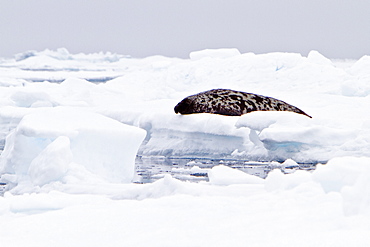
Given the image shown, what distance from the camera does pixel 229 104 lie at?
1091cm

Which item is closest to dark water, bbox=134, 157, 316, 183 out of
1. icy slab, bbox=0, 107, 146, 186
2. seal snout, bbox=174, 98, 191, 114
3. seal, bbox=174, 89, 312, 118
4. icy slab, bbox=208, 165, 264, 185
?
icy slab, bbox=0, 107, 146, 186

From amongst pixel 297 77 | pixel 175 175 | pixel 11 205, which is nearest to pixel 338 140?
pixel 175 175

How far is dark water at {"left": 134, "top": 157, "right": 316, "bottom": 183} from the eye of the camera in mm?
7016

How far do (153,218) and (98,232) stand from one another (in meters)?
0.31

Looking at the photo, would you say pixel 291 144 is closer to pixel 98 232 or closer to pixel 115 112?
pixel 115 112

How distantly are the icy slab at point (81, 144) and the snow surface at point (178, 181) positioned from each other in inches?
0.4

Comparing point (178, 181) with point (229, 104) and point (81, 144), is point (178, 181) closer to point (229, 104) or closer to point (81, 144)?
point (81, 144)

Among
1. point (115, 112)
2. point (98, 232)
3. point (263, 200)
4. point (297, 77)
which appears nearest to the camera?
point (98, 232)

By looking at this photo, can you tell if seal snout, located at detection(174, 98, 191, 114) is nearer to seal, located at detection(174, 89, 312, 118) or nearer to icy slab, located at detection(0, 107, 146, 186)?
seal, located at detection(174, 89, 312, 118)

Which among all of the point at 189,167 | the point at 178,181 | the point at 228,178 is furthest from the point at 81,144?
the point at 178,181

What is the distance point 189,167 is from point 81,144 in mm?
1747

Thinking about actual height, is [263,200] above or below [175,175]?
above

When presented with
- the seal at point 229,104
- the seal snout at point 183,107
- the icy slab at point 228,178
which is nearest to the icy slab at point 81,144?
the icy slab at point 228,178

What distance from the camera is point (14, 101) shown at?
43.5ft
